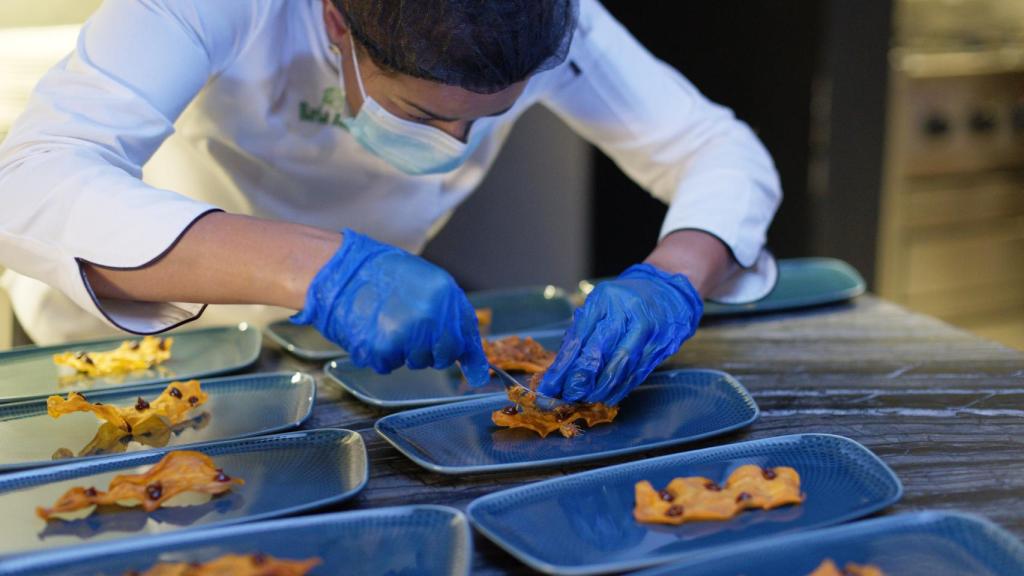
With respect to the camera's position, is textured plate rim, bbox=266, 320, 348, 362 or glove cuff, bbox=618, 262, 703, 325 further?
textured plate rim, bbox=266, 320, 348, 362

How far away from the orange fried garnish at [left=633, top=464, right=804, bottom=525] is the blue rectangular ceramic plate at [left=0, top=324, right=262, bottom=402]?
824 millimetres

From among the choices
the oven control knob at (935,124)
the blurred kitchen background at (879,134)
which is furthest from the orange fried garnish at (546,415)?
the oven control knob at (935,124)

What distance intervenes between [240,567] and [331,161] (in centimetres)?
110

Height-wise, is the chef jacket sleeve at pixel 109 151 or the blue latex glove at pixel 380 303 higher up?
the chef jacket sleeve at pixel 109 151

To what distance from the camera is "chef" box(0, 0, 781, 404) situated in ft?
3.96

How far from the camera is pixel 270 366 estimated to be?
1688 mm

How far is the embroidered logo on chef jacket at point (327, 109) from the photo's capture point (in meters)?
1.75

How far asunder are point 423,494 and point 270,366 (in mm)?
623

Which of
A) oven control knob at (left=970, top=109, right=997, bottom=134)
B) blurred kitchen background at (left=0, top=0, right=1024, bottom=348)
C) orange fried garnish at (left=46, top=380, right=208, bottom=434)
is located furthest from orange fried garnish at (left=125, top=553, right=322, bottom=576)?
oven control knob at (left=970, top=109, right=997, bottom=134)

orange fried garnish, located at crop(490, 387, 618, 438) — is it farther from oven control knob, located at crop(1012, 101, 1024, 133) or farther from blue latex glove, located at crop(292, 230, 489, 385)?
oven control knob, located at crop(1012, 101, 1024, 133)

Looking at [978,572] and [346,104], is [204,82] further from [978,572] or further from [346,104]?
[978,572]

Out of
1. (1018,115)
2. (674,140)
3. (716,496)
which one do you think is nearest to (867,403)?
(716,496)

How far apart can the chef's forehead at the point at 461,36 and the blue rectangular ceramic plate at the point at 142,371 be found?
600 millimetres

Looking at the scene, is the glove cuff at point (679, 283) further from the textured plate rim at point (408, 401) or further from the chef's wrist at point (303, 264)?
the chef's wrist at point (303, 264)
